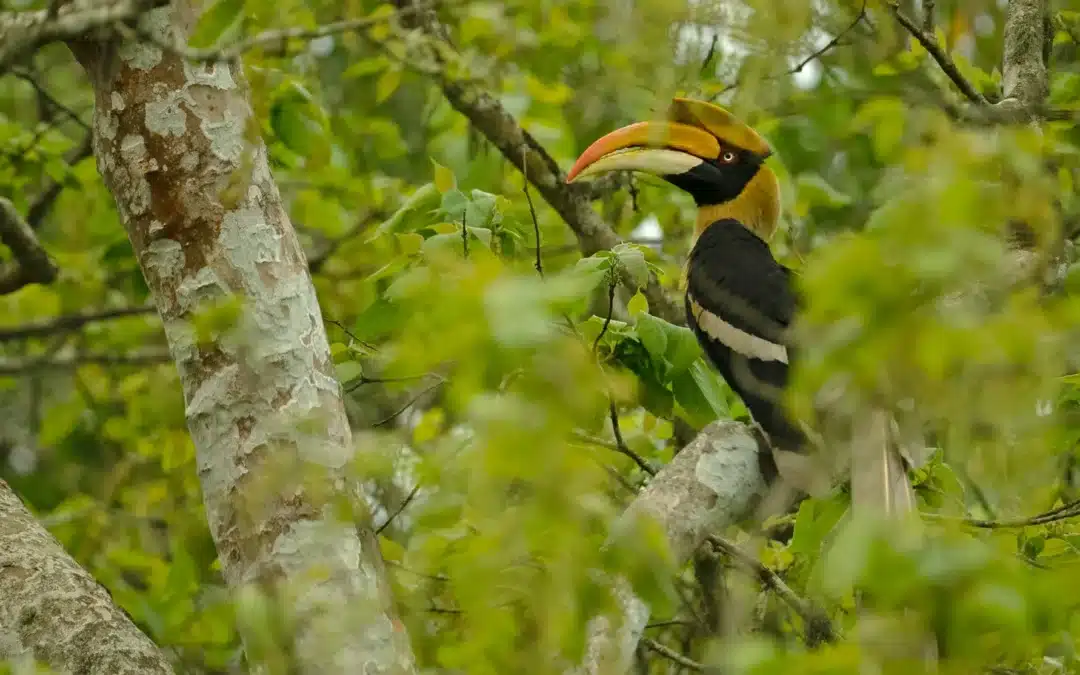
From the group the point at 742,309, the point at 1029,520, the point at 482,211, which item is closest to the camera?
the point at 1029,520

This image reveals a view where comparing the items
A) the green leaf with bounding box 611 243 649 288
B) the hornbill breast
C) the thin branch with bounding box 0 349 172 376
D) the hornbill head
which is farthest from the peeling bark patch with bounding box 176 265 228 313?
the hornbill head

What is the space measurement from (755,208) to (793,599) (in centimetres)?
202

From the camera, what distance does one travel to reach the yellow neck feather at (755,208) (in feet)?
15.2

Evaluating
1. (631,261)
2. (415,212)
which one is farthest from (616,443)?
(415,212)

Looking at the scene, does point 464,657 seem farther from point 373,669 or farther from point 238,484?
point 238,484

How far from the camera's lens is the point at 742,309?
3840 millimetres

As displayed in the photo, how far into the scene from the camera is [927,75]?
3.71 m

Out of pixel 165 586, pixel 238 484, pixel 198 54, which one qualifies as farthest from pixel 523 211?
pixel 198 54

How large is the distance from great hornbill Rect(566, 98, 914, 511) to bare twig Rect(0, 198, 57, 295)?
1.58 m

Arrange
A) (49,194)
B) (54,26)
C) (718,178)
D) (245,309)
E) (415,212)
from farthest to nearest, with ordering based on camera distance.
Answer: (718,178) < (49,194) < (415,212) < (245,309) < (54,26)

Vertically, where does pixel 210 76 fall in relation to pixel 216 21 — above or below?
below

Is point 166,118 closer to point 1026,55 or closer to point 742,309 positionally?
point 742,309

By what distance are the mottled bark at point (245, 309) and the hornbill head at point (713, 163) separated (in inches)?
66.6

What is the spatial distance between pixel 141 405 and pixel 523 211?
1507 mm
